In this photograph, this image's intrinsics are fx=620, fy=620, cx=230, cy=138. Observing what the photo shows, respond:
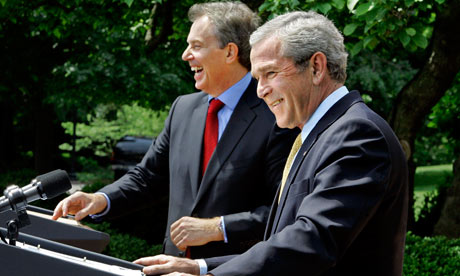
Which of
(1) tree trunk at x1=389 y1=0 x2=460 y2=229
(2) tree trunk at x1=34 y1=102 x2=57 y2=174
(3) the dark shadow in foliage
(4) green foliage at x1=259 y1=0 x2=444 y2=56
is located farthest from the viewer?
(2) tree trunk at x1=34 y1=102 x2=57 y2=174

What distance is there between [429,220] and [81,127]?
10.5 meters

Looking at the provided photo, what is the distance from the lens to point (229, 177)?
302 cm

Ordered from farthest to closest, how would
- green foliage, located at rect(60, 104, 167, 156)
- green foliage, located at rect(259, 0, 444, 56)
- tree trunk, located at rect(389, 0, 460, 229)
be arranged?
green foliage, located at rect(60, 104, 167, 156)
tree trunk, located at rect(389, 0, 460, 229)
green foliage, located at rect(259, 0, 444, 56)

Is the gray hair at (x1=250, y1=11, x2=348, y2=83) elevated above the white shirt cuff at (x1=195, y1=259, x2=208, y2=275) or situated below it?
above

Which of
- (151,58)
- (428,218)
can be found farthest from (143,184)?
(151,58)

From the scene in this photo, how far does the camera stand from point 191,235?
9.37 ft

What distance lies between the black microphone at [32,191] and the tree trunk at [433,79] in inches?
227

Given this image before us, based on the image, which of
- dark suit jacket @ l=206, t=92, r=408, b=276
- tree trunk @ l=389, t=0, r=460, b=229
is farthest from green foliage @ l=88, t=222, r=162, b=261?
dark suit jacket @ l=206, t=92, r=408, b=276

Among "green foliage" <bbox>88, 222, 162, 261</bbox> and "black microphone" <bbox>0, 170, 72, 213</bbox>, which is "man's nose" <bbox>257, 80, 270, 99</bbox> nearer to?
"black microphone" <bbox>0, 170, 72, 213</bbox>

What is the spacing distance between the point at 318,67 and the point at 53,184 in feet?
3.08

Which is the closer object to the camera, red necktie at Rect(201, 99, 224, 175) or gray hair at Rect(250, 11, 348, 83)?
gray hair at Rect(250, 11, 348, 83)

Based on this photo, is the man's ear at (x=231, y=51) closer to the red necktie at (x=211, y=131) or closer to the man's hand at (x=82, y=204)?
the red necktie at (x=211, y=131)

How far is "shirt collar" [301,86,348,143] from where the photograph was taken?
6.81ft

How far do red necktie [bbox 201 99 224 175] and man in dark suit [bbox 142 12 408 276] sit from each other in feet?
3.34
